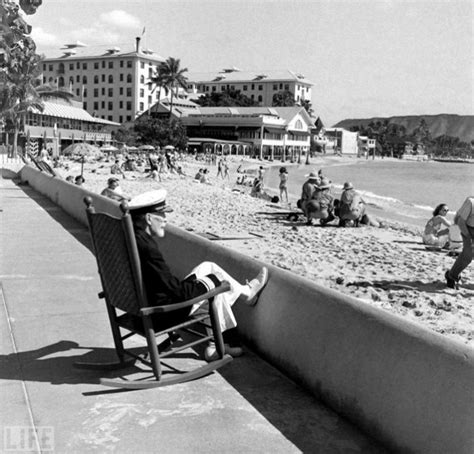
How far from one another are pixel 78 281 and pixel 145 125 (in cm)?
7879

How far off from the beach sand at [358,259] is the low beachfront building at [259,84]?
124589 mm

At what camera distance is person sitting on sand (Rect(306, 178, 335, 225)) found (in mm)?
15148

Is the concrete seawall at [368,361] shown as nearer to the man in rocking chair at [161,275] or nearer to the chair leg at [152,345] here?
the man in rocking chair at [161,275]

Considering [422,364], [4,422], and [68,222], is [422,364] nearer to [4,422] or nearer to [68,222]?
[4,422]

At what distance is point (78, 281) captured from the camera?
6.17 metres

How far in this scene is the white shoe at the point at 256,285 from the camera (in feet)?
13.7

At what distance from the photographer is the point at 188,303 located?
3500mm

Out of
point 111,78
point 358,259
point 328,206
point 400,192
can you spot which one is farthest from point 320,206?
point 111,78

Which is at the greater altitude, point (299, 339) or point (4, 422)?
point (299, 339)

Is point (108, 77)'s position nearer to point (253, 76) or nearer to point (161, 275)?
point (253, 76)


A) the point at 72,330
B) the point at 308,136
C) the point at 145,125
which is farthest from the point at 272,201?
the point at 308,136

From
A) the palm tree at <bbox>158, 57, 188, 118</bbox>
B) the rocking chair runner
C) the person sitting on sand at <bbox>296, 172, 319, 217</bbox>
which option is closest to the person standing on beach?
the rocking chair runner

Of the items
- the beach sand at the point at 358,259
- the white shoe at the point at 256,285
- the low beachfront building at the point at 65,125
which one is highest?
the low beachfront building at the point at 65,125

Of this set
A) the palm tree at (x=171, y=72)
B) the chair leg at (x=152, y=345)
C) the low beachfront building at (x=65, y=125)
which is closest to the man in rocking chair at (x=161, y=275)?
the chair leg at (x=152, y=345)
